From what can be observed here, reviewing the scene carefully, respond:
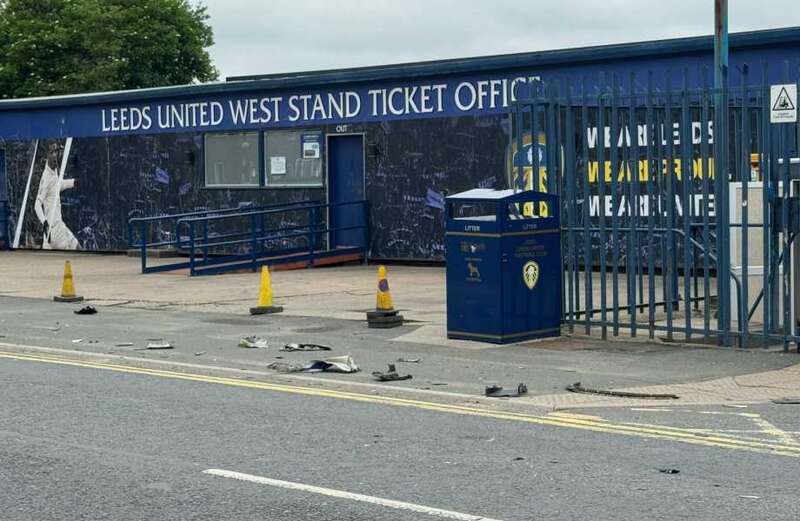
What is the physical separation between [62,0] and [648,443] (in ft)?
227

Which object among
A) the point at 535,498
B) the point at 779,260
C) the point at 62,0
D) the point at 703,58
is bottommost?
the point at 535,498

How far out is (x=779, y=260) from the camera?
45.3ft

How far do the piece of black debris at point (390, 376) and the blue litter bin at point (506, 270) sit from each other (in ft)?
7.59

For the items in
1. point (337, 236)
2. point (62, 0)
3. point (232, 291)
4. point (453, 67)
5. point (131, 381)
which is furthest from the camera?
point (62, 0)

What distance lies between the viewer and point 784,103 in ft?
42.7

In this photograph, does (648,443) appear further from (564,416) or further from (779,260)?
(779,260)

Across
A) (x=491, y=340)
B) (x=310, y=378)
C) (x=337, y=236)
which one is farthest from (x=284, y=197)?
(x=310, y=378)

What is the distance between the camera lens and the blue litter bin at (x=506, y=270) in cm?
1460

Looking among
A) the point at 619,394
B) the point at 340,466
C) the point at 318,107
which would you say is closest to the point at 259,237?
the point at 318,107

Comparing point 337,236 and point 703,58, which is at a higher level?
point 703,58

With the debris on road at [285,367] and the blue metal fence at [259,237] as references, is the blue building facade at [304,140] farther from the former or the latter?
the debris on road at [285,367]

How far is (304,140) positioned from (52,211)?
897 cm

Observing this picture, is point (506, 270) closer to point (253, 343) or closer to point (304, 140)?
point (253, 343)

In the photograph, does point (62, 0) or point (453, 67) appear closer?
point (453, 67)
